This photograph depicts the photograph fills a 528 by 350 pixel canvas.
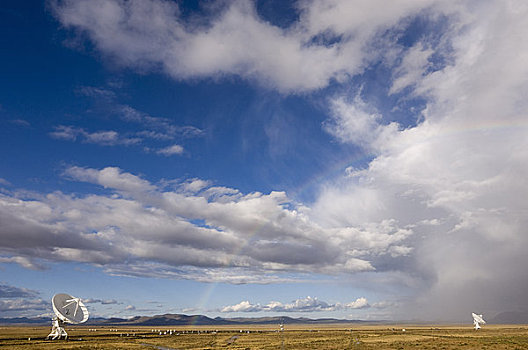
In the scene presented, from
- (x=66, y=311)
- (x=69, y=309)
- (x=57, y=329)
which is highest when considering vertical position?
(x=69, y=309)

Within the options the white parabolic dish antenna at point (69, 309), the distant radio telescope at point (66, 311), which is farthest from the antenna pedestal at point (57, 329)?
the white parabolic dish antenna at point (69, 309)

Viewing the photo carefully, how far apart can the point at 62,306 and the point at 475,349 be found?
117 m

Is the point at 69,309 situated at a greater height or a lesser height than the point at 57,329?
greater

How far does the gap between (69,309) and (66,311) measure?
1.63 m

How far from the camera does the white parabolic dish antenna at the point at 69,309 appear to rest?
384ft

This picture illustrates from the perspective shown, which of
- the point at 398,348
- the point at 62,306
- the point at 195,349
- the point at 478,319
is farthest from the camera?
the point at 478,319

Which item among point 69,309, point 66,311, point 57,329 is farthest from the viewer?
point 57,329

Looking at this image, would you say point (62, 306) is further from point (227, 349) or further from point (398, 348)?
point (398, 348)

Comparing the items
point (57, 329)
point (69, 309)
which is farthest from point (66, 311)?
point (57, 329)

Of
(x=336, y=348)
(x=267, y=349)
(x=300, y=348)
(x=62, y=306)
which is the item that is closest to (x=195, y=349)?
(x=267, y=349)

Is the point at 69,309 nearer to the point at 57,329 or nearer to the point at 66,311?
the point at 66,311

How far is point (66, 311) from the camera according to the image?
11969 centimetres

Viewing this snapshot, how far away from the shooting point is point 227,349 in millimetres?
87375

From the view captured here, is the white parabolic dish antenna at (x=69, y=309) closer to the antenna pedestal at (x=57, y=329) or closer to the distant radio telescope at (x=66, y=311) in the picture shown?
the distant radio telescope at (x=66, y=311)
